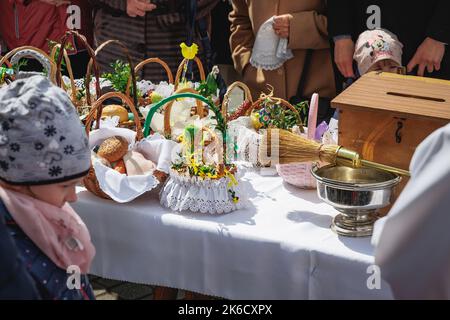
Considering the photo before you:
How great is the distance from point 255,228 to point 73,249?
2.10 feet

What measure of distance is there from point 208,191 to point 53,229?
70cm

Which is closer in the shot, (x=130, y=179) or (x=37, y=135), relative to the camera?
(x=37, y=135)

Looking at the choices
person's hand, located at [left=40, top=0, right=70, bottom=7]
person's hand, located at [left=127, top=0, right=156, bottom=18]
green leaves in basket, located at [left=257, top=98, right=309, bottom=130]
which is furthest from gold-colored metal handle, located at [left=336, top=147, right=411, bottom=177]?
person's hand, located at [left=40, top=0, right=70, bottom=7]

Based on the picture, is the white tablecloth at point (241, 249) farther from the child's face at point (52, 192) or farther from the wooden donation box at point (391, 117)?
the child's face at point (52, 192)

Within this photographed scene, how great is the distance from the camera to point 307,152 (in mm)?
1848

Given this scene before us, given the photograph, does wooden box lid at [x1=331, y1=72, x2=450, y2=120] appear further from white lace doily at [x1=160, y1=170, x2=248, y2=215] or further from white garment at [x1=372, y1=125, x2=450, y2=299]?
white garment at [x1=372, y1=125, x2=450, y2=299]

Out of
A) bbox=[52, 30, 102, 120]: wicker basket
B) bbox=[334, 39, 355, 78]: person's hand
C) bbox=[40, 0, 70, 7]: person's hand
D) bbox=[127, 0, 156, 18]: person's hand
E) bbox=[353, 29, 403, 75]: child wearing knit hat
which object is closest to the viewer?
bbox=[52, 30, 102, 120]: wicker basket

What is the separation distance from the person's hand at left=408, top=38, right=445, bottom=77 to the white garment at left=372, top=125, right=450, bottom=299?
6.40 ft

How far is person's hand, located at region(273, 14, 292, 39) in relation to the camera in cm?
320

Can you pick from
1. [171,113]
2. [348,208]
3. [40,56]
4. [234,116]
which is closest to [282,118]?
[234,116]

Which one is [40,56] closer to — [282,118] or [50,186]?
[282,118]

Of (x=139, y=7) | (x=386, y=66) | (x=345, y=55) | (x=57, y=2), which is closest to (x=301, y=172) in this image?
(x=386, y=66)

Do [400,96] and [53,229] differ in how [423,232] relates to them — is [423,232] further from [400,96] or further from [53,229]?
[400,96]

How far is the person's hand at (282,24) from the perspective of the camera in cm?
320
